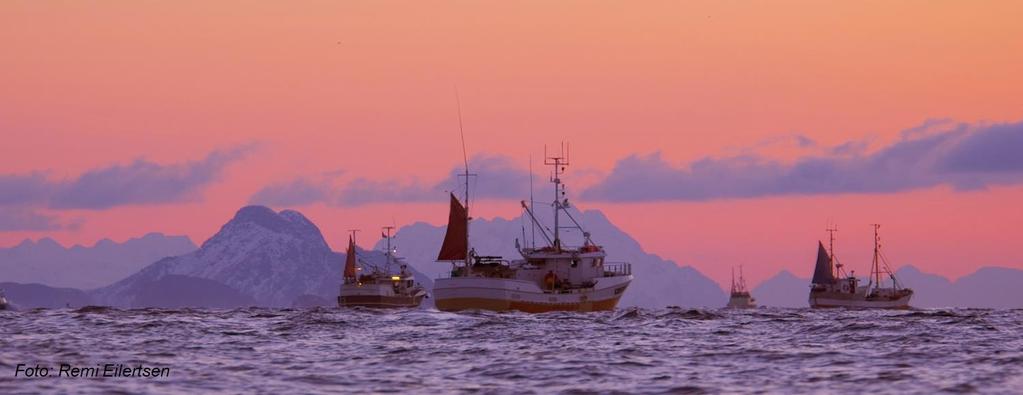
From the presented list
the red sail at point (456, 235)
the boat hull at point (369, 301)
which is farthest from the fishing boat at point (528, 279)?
the boat hull at point (369, 301)

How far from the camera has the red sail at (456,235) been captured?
147125 millimetres

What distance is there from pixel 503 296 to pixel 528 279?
40.2 ft

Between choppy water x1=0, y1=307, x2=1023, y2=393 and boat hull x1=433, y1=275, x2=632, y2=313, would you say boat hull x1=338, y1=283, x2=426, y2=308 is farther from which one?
choppy water x1=0, y1=307, x2=1023, y2=393

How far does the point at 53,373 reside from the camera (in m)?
45.8

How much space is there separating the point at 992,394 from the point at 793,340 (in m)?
27.1

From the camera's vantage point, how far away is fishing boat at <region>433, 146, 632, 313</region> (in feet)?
441

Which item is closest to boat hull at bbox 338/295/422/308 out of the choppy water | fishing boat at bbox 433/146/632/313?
fishing boat at bbox 433/146/632/313

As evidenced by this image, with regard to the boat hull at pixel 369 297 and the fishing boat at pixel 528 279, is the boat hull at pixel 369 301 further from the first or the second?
the fishing boat at pixel 528 279

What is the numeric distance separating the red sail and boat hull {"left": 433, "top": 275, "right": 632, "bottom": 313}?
813 cm

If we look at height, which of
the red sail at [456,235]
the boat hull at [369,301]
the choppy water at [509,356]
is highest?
the red sail at [456,235]

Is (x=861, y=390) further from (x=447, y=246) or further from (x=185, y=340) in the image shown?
(x=447, y=246)

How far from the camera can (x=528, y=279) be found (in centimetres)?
14638

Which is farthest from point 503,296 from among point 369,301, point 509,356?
point 509,356

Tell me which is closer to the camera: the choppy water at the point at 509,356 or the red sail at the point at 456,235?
the choppy water at the point at 509,356
